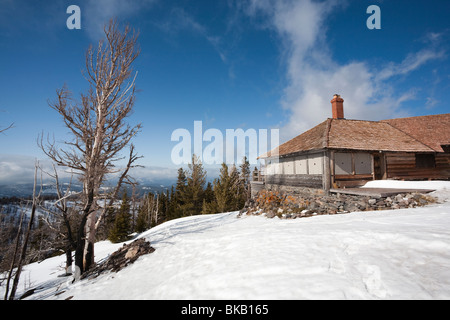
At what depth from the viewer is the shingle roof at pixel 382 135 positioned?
483 inches

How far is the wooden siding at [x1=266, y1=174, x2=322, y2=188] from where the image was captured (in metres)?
12.0

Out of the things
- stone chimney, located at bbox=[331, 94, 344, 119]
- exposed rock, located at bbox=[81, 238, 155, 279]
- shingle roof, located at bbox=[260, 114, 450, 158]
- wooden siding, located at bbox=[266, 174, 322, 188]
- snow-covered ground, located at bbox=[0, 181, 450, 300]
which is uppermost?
stone chimney, located at bbox=[331, 94, 344, 119]

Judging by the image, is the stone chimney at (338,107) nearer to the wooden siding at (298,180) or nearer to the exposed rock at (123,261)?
the wooden siding at (298,180)

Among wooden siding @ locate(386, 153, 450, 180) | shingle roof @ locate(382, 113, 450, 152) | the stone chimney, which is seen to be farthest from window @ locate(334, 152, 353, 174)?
shingle roof @ locate(382, 113, 450, 152)

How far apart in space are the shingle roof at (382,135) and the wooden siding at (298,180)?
191 centimetres

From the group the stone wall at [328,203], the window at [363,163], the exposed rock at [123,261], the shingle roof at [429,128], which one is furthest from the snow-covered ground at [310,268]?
the shingle roof at [429,128]

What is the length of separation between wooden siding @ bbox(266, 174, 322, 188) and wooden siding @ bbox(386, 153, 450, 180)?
17.9 feet

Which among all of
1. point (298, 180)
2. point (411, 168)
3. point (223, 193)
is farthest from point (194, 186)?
point (411, 168)

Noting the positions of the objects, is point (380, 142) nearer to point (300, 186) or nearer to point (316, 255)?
point (300, 186)

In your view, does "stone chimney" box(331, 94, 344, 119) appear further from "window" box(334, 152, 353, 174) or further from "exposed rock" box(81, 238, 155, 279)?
"exposed rock" box(81, 238, 155, 279)
